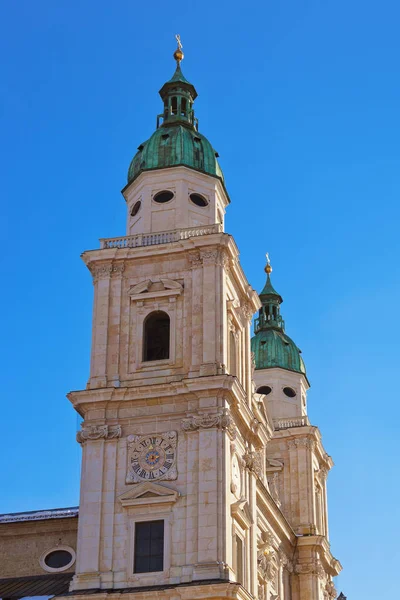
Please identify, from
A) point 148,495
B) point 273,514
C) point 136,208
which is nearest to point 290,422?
point 273,514

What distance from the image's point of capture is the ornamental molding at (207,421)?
149 feet

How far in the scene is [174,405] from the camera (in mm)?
46719

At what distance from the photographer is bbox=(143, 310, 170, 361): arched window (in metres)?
49.2

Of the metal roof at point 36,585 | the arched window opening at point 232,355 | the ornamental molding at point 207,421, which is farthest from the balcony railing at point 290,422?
the ornamental molding at point 207,421

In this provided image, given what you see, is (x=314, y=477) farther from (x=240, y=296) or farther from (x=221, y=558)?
(x=221, y=558)

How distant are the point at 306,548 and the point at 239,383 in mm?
17353

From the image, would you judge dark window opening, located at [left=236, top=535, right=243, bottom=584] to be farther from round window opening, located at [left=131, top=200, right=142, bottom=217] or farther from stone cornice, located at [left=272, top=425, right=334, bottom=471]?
stone cornice, located at [left=272, top=425, right=334, bottom=471]

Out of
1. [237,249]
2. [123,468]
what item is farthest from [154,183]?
[123,468]

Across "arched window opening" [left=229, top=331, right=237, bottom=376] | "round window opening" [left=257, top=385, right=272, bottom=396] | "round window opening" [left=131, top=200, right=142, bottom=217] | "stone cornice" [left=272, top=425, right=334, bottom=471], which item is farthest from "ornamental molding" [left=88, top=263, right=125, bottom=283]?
"round window opening" [left=257, top=385, right=272, bottom=396]

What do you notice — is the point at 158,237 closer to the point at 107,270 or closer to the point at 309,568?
the point at 107,270

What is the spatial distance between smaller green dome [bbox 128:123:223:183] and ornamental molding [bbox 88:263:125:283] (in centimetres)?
574

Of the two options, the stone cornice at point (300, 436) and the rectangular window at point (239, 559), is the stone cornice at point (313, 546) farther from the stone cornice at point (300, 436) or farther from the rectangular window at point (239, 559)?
the rectangular window at point (239, 559)

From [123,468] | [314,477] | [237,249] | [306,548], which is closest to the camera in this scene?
[123,468]

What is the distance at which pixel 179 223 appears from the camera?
52125mm
